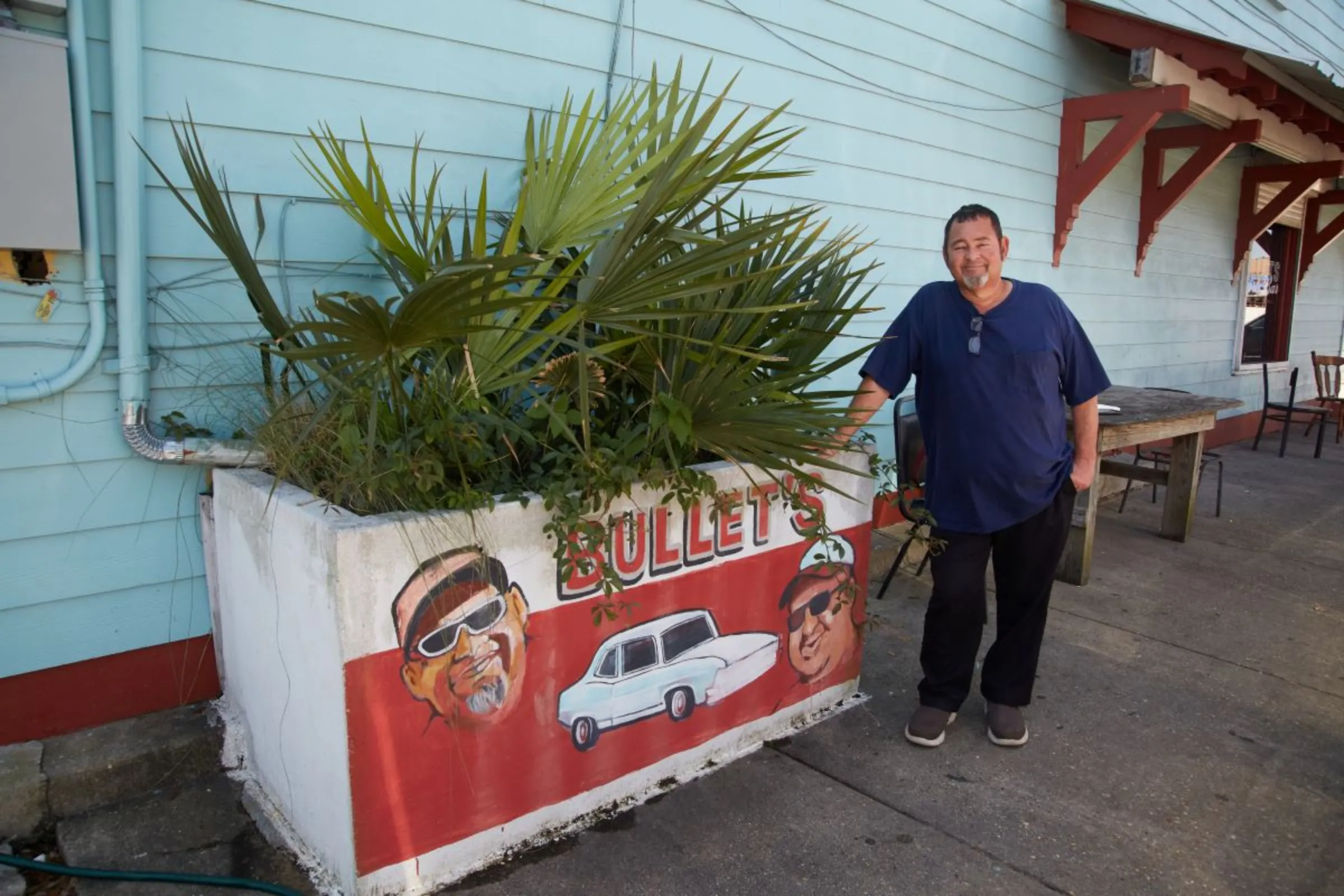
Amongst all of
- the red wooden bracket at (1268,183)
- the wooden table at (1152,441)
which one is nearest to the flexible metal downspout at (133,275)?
the wooden table at (1152,441)

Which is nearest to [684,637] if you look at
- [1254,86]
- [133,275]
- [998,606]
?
[998,606]

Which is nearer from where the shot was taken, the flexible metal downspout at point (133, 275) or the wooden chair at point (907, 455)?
the flexible metal downspout at point (133, 275)

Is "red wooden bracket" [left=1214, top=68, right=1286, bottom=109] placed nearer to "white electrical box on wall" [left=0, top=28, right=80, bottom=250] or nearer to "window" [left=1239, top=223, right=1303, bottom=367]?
"window" [left=1239, top=223, right=1303, bottom=367]

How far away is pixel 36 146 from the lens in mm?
2416

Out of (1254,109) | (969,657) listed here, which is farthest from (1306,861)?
(1254,109)

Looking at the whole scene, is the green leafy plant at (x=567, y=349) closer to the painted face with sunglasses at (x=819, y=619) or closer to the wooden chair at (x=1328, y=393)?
the painted face with sunglasses at (x=819, y=619)

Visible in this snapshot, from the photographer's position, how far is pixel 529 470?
260cm

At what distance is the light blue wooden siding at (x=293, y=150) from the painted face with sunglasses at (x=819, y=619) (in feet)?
5.85

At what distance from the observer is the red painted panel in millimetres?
2176

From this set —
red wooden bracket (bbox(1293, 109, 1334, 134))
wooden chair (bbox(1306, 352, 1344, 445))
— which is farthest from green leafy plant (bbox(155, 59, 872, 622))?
wooden chair (bbox(1306, 352, 1344, 445))

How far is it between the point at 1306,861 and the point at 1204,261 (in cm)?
745

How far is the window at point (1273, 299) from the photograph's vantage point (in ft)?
33.9

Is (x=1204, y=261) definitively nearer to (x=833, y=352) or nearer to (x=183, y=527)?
(x=833, y=352)

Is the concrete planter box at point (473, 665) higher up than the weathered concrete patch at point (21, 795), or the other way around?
the concrete planter box at point (473, 665)
